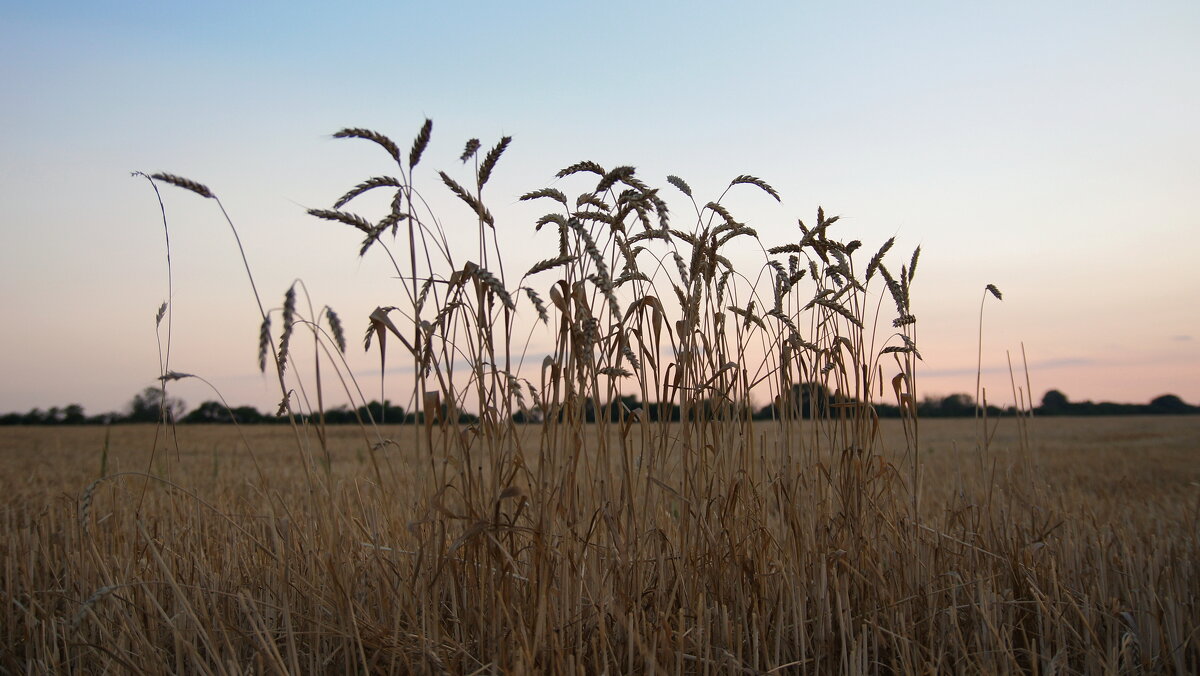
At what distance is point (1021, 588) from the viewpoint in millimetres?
2760

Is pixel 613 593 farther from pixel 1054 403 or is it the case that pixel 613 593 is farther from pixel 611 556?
pixel 1054 403

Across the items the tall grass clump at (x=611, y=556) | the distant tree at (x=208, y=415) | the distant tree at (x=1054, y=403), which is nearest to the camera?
the tall grass clump at (x=611, y=556)

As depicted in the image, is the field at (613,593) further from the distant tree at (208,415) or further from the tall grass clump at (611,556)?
the distant tree at (208,415)

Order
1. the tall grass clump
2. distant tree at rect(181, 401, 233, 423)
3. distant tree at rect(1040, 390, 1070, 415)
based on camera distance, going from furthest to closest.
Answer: distant tree at rect(1040, 390, 1070, 415), distant tree at rect(181, 401, 233, 423), the tall grass clump

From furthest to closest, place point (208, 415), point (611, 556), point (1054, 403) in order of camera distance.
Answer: point (1054, 403)
point (208, 415)
point (611, 556)

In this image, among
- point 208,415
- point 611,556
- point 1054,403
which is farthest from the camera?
point 1054,403

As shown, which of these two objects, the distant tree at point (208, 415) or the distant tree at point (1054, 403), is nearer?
the distant tree at point (208, 415)

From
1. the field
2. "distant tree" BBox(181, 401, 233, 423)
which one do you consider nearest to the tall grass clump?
the field

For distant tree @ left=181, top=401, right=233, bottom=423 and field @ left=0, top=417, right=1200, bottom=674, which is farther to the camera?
distant tree @ left=181, top=401, right=233, bottom=423

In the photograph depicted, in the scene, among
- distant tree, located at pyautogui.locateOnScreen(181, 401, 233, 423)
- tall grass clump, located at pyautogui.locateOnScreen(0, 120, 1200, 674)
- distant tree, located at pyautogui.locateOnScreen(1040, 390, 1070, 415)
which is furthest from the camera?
distant tree, located at pyautogui.locateOnScreen(1040, 390, 1070, 415)

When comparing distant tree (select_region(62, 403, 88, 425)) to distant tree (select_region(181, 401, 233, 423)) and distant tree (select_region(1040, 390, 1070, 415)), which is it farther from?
distant tree (select_region(1040, 390, 1070, 415))

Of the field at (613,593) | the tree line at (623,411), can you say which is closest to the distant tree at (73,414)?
the tree line at (623,411)

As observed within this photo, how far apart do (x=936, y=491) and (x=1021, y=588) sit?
13.1ft

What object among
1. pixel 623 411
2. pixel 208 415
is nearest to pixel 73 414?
pixel 208 415
